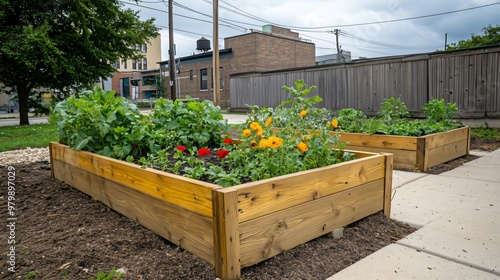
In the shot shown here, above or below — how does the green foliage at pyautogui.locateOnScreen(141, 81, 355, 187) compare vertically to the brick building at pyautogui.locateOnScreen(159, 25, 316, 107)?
below

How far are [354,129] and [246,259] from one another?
4084 millimetres

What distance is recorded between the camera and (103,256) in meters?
2.19

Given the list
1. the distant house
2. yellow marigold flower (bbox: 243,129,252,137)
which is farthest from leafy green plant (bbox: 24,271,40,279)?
the distant house

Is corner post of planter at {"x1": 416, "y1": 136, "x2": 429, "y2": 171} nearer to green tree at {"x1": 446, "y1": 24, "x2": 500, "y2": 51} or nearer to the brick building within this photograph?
the brick building

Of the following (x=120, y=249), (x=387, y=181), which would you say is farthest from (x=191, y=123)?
(x=387, y=181)

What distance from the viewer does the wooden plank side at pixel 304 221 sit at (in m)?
1.96

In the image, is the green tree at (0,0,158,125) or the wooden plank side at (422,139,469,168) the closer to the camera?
the wooden plank side at (422,139,469,168)

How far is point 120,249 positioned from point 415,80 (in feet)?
35.8

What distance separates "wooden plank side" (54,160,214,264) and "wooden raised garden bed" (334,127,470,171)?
2928 millimetres

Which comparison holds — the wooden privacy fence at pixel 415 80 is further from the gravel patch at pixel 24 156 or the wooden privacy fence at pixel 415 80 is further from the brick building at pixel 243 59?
the brick building at pixel 243 59

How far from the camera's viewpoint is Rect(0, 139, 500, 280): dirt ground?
6.56 feet

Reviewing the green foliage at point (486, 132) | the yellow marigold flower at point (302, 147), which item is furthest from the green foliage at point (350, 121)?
the green foliage at point (486, 132)

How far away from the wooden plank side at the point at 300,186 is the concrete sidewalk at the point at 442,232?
19.1 inches

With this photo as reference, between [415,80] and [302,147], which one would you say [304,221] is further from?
[415,80]
